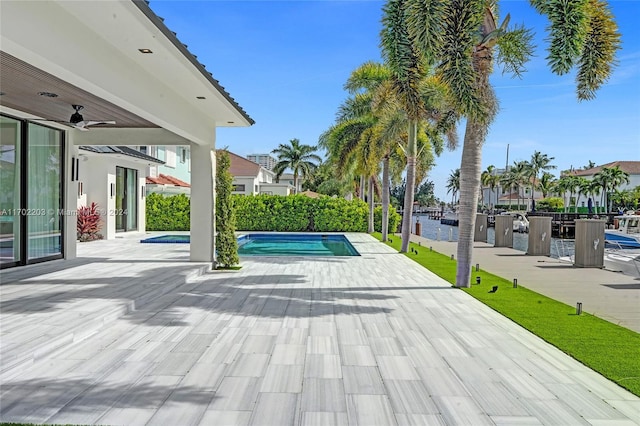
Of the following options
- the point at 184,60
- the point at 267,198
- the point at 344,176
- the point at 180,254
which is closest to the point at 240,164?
the point at 267,198

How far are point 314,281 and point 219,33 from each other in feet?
24.1

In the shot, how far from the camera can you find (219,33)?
41.0ft

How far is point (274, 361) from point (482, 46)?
7490mm

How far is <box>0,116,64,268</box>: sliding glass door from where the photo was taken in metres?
9.20

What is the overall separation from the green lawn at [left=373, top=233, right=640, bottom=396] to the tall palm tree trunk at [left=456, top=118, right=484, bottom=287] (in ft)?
1.56

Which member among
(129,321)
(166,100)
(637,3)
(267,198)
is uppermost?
(637,3)

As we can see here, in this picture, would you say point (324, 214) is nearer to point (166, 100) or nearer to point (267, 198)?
point (267, 198)

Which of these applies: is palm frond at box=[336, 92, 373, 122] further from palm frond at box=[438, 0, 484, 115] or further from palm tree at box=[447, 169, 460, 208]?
palm tree at box=[447, 169, 460, 208]

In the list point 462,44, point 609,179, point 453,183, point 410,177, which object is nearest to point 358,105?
point 410,177

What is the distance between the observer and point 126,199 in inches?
783

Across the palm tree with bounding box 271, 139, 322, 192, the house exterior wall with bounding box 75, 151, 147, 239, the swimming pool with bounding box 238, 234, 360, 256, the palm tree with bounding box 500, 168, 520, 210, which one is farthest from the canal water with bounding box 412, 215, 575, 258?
the palm tree with bounding box 500, 168, 520, 210

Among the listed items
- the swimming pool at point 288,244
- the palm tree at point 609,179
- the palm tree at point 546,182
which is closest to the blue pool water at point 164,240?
the swimming pool at point 288,244

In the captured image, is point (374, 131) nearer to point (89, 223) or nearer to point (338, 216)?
point (338, 216)

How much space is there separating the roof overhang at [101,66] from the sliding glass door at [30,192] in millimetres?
666
